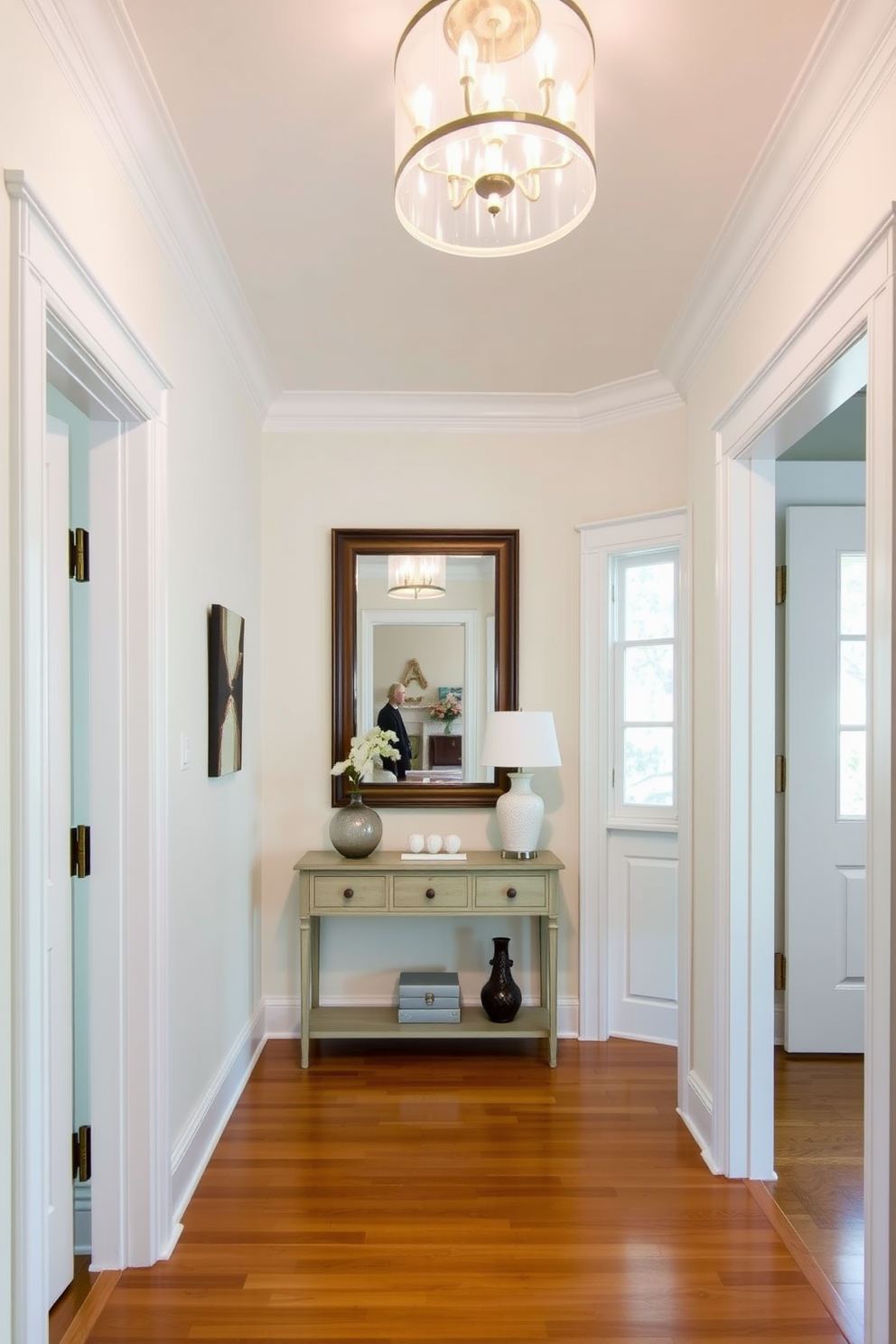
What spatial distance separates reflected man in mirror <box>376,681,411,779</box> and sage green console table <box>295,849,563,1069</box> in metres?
0.46

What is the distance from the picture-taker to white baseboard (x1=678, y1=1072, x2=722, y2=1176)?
2.88 meters

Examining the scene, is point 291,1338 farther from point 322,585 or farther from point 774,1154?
point 322,585

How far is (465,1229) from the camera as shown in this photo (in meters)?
2.48

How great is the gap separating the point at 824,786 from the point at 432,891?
164 cm

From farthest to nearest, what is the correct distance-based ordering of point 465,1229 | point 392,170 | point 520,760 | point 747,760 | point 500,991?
1. point 500,991
2. point 520,760
3. point 747,760
4. point 465,1229
5. point 392,170

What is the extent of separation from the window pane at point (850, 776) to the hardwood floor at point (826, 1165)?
100 cm

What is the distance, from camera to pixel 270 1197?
8.65 feet

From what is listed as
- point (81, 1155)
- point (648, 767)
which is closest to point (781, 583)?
point (648, 767)

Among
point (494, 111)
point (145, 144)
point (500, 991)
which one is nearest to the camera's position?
point (494, 111)

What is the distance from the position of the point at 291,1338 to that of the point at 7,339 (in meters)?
2.13

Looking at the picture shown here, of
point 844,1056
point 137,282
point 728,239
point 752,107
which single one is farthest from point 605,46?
point 844,1056

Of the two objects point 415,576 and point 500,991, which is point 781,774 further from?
point 415,576

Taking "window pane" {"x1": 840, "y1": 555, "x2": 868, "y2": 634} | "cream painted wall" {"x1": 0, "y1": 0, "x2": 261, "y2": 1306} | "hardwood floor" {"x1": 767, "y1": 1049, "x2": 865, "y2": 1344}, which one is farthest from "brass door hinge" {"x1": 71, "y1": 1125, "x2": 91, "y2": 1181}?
"window pane" {"x1": 840, "y1": 555, "x2": 868, "y2": 634}

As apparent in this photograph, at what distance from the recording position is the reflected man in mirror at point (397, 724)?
13.1 ft
